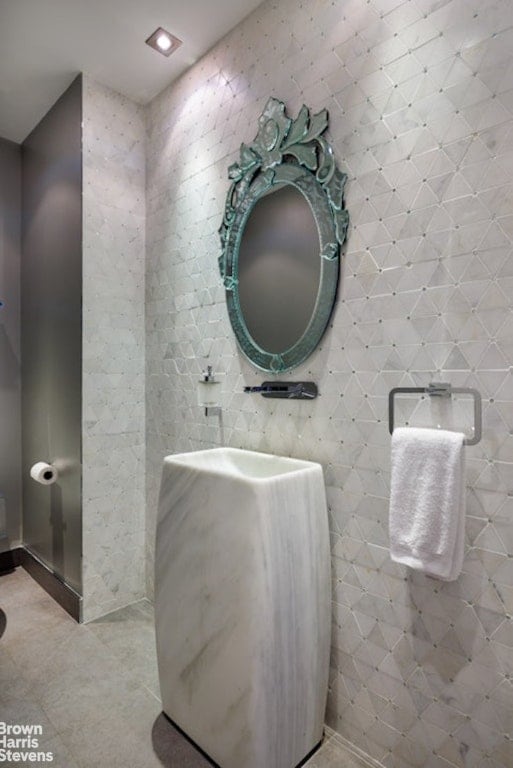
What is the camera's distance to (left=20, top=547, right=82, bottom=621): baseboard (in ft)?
6.74

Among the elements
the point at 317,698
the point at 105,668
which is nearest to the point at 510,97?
the point at 317,698

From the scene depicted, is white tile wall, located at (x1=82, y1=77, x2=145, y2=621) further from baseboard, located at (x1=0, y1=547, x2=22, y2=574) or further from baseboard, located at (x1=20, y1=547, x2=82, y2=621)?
baseboard, located at (x1=0, y1=547, x2=22, y2=574)

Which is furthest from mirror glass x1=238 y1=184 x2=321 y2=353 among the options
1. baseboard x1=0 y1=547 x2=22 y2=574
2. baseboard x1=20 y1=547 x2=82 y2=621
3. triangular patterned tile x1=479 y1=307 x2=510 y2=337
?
baseboard x1=0 y1=547 x2=22 y2=574

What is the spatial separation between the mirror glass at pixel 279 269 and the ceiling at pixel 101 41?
0.83 metres

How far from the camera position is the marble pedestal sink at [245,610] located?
3.73 ft

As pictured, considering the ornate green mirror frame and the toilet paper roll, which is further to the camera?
the toilet paper roll

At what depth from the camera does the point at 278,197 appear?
1546mm

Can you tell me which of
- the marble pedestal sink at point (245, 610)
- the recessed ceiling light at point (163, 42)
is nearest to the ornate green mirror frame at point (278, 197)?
the marble pedestal sink at point (245, 610)

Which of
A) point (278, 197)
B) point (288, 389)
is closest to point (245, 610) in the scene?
point (288, 389)

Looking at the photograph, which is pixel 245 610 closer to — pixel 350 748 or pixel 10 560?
pixel 350 748

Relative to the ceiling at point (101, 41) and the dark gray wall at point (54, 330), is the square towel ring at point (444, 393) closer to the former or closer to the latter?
the dark gray wall at point (54, 330)

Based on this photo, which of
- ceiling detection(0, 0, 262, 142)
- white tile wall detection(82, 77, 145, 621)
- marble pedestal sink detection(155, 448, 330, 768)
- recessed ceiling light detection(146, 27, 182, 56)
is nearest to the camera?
marble pedestal sink detection(155, 448, 330, 768)

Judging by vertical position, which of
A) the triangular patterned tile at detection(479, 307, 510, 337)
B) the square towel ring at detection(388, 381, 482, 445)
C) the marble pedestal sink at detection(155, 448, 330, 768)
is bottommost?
the marble pedestal sink at detection(155, 448, 330, 768)

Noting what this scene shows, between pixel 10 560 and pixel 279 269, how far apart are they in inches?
96.0
